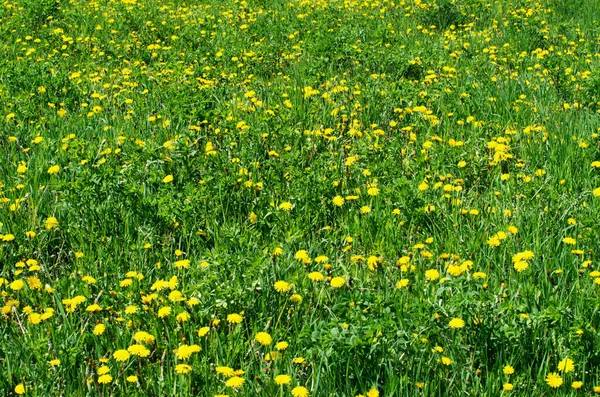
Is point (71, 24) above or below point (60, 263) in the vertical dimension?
above

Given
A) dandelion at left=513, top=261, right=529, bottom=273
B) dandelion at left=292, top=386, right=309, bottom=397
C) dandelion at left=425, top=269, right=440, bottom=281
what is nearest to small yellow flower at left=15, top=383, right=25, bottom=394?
dandelion at left=292, top=386, right=309, bottom=397

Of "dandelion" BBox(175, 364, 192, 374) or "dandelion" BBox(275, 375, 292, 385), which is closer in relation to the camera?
"dandelion" BBox(275, 375, 292, 385)

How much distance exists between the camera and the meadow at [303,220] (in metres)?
2.62

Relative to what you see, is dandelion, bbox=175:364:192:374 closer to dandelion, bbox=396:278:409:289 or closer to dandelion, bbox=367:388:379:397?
dandelion, bbox=367:388:379:397

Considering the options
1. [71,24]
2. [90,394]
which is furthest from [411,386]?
[71,24]

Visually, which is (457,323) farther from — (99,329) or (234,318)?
(99,329)

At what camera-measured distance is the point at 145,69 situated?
6289mm

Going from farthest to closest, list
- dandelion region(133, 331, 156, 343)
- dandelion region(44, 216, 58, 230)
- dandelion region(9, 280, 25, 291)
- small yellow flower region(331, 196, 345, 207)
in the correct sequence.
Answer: small yellow flower region(331, 196, 345, 207) < dandelion region(44, 216, 58, 230) < dandelion region(9, 280, 25, 291) < dandelion region(133, 331, 156, 343)

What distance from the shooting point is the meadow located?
2.62 m

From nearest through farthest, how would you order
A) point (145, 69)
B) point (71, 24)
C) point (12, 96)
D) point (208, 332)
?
point (208, 332) → point (12, 96) → point (145, 69) → point (71, 24)

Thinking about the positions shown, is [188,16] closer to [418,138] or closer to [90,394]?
[418,138]

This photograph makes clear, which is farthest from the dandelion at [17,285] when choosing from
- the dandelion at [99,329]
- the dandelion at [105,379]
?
the dandelion at [105,379]

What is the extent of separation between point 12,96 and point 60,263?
2.25 meters

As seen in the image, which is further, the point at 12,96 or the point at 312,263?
the point at 12,96
